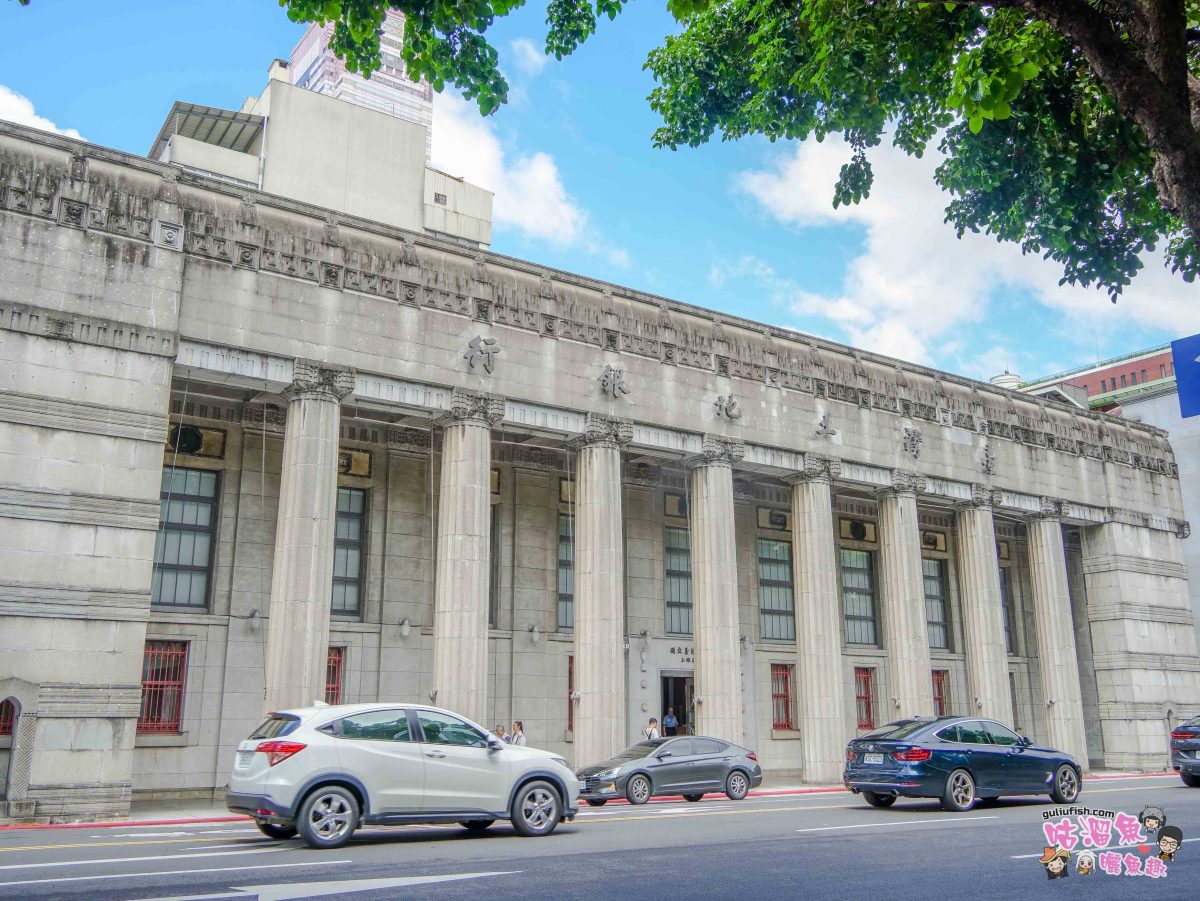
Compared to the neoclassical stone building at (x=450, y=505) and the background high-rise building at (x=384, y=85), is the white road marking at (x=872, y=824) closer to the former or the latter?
the neoclassical stone building at (x=450, y=505)

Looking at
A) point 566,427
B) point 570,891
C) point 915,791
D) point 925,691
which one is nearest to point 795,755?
point 925,691

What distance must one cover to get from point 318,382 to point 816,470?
49.8 ft

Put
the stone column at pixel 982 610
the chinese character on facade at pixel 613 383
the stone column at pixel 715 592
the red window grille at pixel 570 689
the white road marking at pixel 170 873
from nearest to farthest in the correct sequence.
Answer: the white road marking at pixel 170 873 → the stone column at pixel 715 592 → the chinese character on facade at pixel 613 383 → the red window grille at pixel 570 689 → the stone column at pixel 982 610

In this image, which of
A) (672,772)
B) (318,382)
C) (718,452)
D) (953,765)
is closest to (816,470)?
(718,452)

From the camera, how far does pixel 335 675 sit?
2684cm

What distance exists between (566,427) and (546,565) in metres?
4.55

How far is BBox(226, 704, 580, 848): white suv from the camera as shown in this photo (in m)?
12.5

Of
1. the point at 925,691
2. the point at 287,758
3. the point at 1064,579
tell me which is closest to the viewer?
the point at 287,758

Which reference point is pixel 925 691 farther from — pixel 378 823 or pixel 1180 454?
pixel 1180 454

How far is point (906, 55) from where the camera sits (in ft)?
35.9

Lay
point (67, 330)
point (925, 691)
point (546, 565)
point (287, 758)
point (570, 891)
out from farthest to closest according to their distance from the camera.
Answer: point (925, 691) → point (546, 565) → point (67, 330) → point (287, 758) → point (570, 891)

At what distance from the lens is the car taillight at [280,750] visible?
12.6 meters

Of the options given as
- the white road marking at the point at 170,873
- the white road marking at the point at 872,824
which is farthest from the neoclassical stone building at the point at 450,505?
the white road marking at the point at 170,873

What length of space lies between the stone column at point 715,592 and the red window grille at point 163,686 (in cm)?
1292
